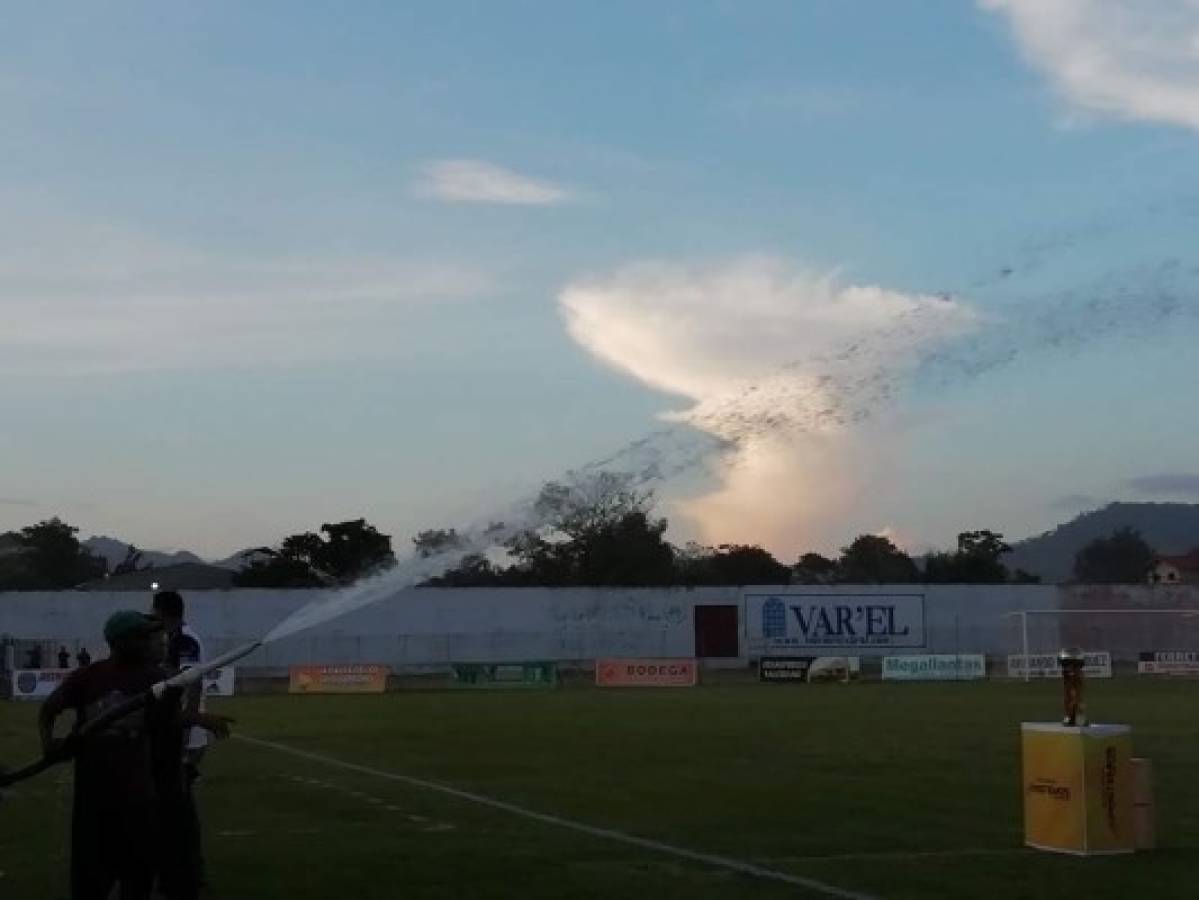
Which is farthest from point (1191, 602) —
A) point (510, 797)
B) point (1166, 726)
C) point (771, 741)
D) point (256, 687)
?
point (510, 797)

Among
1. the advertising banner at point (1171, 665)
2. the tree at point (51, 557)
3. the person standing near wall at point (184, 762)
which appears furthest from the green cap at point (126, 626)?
the tree at point (51, 557)

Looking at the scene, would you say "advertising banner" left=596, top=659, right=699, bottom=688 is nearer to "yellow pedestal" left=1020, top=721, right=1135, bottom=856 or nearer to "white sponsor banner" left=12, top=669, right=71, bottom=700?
"white sponsor banner" left=12, top=669, right=71, bottom=700

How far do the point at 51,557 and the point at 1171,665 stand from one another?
98.4 metres

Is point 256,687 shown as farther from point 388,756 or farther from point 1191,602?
point 1191,602

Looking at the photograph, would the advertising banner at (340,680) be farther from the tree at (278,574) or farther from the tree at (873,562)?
the tree at (873,562)

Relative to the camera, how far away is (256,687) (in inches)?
2525

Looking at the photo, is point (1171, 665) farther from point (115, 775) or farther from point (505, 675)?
point (115, 775)

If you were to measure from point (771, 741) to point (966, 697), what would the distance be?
19.6 metres

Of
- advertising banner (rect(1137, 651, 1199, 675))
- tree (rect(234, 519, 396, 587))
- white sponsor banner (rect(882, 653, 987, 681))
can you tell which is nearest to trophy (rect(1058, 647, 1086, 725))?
white sponsor banner (rect(882, 653, 987, 681))

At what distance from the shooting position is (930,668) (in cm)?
6688

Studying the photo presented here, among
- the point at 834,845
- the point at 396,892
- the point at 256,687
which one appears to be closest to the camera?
the point at 396,892

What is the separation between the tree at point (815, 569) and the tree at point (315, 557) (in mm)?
51739

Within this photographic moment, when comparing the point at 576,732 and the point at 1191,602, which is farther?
the point at 1191,602

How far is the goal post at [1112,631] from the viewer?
8038 cm
